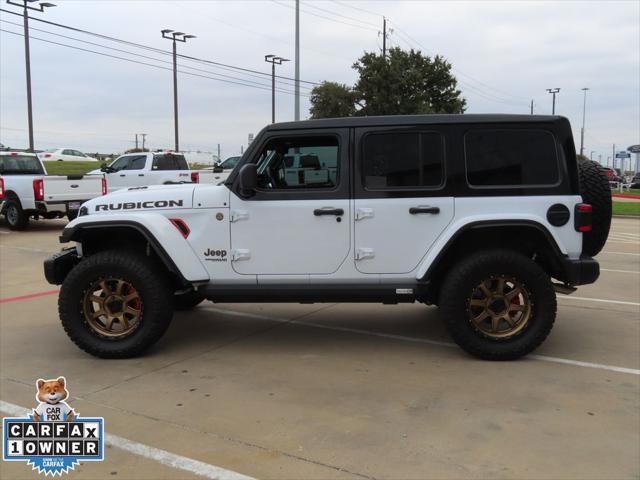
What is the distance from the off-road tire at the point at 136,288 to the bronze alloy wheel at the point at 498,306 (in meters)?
2.55

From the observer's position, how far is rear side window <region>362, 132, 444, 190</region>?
4656 millimetres

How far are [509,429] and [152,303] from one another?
9.46ft

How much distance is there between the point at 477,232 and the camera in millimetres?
4703

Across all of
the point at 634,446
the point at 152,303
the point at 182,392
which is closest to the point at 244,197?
the point at 152,303

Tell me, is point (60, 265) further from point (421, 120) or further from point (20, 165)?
point (20, 165)

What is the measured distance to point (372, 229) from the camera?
464 cm

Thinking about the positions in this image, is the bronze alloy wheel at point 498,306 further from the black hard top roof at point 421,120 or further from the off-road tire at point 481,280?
the black hard top roof at point 421,120

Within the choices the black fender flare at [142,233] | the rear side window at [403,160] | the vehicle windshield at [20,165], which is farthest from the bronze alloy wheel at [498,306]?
the vehicle windshield at [20,165]

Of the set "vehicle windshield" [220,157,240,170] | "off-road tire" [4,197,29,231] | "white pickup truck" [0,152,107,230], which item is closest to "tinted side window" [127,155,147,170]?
"white pickup truck" [0,152,107,230]

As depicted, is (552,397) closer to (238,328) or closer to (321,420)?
(321,420)

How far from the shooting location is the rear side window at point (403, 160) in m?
4.66

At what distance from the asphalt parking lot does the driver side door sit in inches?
32.8

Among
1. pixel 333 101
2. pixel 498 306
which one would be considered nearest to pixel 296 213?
pixel 498 306

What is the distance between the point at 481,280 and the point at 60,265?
357 cm
